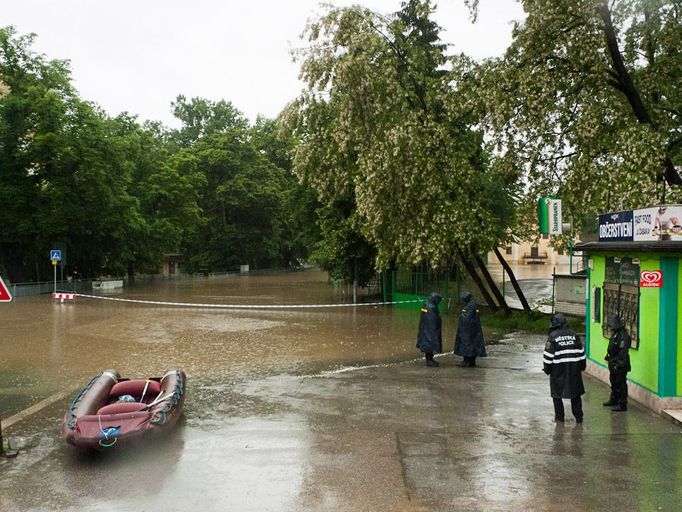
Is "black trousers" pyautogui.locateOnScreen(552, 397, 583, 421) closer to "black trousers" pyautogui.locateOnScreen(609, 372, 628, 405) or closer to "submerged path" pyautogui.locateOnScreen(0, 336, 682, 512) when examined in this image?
"submerged path" pyautogui.locateOnScreen(0, 336, 682, 512)

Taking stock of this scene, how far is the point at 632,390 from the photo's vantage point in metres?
11.6

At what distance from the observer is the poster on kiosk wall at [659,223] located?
10406mm

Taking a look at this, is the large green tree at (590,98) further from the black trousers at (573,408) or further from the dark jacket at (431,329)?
the black trousers at (573,408)

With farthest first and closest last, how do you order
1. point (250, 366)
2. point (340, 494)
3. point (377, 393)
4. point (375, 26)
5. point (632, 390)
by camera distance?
point (375, 26)
point (250, 366)
point (377, 393)
point (632, 390)
point (340, 494)

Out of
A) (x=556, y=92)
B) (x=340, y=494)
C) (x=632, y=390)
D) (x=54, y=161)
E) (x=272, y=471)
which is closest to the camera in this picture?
(x=340, y=494)

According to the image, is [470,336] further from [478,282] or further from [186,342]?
[478,282]

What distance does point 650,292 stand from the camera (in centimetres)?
1077

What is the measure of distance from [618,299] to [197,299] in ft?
99.9

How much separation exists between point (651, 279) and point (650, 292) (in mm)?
381

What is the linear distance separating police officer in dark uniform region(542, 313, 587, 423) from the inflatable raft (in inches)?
224

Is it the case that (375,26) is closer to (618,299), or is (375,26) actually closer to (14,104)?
(618,299)

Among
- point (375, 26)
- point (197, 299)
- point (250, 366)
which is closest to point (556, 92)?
point (375, 26)

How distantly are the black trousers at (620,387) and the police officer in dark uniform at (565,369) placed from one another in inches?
40.3

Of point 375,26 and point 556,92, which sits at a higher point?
point 375,26
